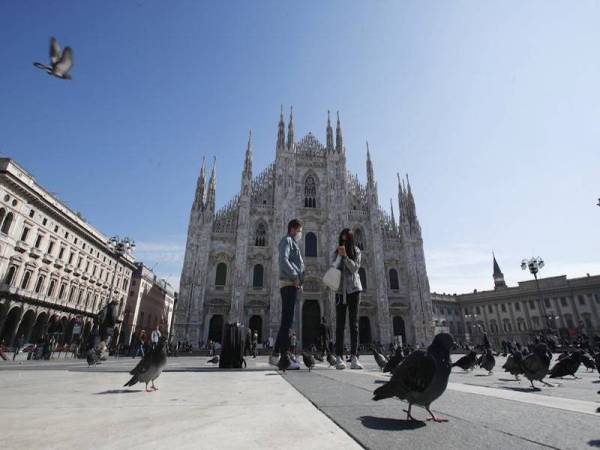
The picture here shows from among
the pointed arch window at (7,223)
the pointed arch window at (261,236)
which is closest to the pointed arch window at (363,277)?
the pointed arch window at (261,236)

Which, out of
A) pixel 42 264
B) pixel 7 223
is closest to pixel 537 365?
pixel 7 223

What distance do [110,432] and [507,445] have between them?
4.82 feet

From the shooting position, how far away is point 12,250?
21.0 meters

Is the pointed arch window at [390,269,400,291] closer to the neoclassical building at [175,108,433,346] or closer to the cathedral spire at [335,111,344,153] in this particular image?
the neoclassical building at [175,108,433,346]

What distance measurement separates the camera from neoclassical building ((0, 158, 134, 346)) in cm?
2062

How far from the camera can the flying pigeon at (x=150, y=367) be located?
8.34 ft

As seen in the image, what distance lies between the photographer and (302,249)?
25.9 metres

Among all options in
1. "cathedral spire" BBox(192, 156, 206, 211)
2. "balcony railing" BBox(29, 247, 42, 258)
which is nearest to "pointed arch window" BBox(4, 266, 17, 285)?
"balcony railing" BBox(29, 247, 42, 258)

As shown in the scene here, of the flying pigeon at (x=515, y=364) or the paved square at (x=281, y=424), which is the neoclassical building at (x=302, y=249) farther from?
the paved square at (x=281, y=424)

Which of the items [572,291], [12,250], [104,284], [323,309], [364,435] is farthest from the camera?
[572,291]

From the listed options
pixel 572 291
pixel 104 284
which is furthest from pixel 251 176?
pixel 572 291

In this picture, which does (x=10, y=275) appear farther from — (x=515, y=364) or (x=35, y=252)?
(x=515, y=364)

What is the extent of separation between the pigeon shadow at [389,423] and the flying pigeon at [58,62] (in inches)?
213

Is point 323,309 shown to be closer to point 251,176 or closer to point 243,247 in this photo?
point 243,247
